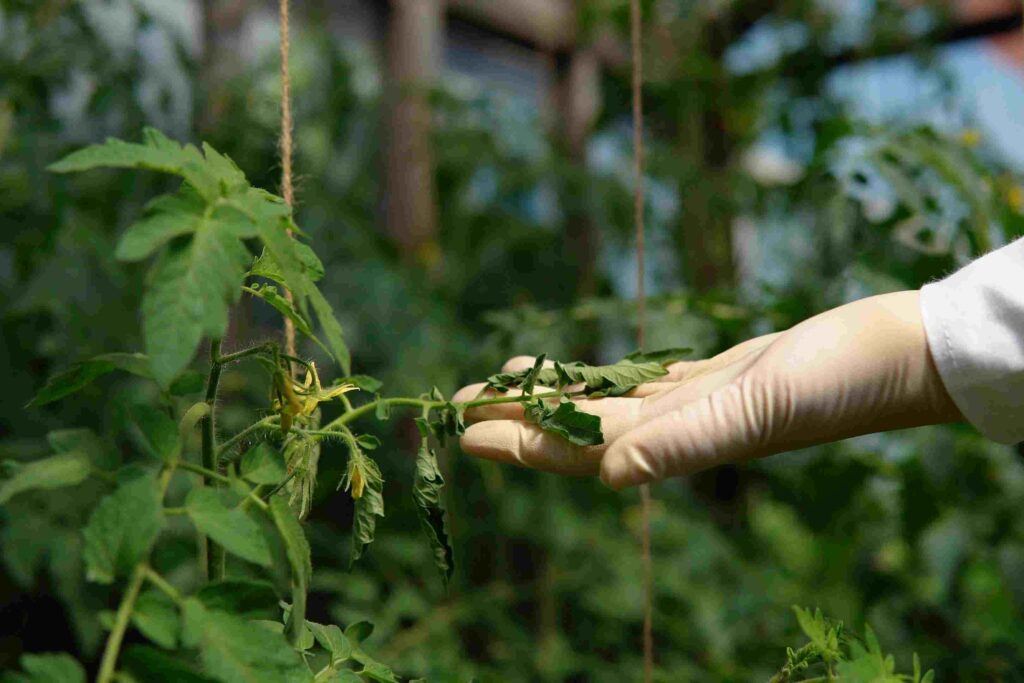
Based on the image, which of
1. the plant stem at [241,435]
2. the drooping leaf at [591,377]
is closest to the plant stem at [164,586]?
the plant stem at [241,435]

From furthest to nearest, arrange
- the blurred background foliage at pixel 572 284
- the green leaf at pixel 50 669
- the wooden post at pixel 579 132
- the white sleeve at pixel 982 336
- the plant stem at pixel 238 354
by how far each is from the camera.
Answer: the wooden post at pixel 579 132
the blurred background foliage at pixel 572 284
the white sleeve at pixel 982 336
the plant stem at pixel 238 354
the green leaf at pixel 50 669

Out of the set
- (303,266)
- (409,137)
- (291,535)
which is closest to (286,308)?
(303,266)

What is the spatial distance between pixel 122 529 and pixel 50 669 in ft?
0.20

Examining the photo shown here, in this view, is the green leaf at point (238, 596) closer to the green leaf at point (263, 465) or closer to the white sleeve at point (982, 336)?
the green leaf at point (263, 465)

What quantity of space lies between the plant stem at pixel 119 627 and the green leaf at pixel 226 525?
31 mm

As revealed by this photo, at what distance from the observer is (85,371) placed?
0.46 m

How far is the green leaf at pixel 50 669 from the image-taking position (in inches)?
14.1

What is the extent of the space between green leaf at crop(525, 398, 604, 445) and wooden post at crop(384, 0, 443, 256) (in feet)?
4.52

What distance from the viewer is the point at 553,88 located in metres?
2.38

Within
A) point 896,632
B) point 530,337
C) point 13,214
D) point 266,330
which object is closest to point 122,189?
point 13,214

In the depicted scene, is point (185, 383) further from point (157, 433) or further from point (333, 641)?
point (333, 641)

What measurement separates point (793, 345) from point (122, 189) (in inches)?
44.0

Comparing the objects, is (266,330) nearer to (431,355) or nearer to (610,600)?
(431,355)

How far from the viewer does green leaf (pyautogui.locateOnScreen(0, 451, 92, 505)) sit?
0.38 metres
